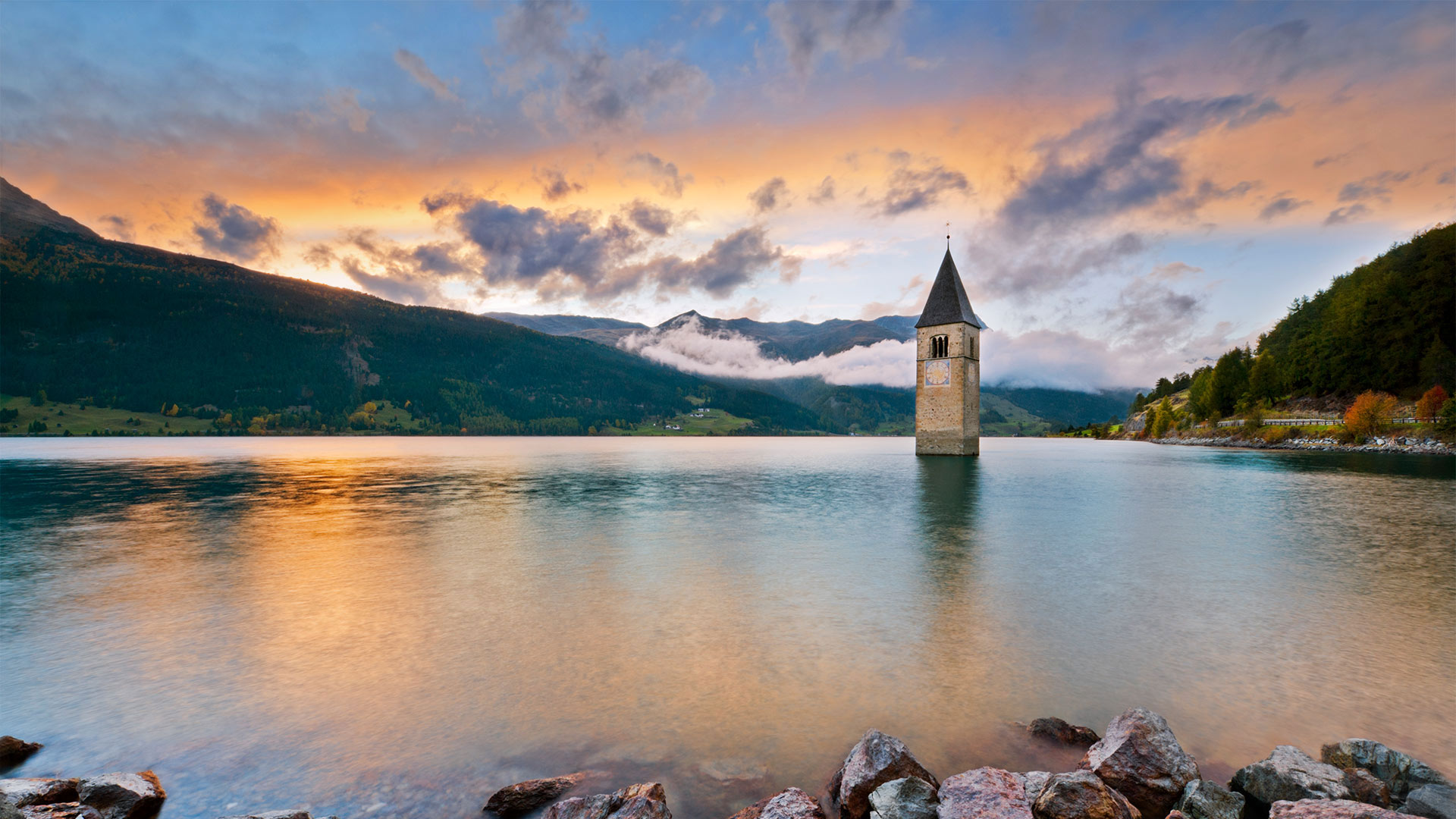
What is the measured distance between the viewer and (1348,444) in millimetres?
80000

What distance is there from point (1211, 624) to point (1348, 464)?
64.4 m

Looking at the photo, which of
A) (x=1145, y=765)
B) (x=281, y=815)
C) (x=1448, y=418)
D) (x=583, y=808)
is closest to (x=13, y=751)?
(x=281, y=815)

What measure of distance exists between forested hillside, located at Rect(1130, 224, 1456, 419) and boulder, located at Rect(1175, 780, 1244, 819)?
10520 cm

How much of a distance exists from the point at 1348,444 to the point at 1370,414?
4.51m

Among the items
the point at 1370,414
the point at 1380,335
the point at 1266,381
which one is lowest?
the point at 1370,414

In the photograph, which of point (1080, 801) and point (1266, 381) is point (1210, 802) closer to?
point (1080, 801)

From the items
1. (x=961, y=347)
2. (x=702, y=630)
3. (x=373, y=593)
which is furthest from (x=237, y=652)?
(x=961, y=347)

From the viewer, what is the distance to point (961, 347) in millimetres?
68938

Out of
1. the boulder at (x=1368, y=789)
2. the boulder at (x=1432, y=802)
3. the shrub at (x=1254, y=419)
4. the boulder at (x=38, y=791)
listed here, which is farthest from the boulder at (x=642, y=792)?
the shrub at (x=1254, y=419)

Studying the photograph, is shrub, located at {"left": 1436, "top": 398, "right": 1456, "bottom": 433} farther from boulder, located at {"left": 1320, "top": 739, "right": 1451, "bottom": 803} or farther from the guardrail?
boulder, located at {"left": 1320, "top": 739, "right": 1451, "bottom": 803}

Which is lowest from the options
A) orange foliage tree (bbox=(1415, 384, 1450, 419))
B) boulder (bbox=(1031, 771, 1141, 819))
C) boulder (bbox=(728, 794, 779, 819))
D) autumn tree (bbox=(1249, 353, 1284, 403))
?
boulder (bbox=(728, 794, 779, 819))

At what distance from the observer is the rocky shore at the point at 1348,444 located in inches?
2741

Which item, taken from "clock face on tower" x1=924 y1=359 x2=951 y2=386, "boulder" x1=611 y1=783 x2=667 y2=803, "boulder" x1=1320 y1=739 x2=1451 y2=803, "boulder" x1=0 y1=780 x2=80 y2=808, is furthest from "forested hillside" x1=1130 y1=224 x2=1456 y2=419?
"boulder" x1=0 y1=780 x2=80 y2=808

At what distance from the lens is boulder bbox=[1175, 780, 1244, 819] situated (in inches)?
229
